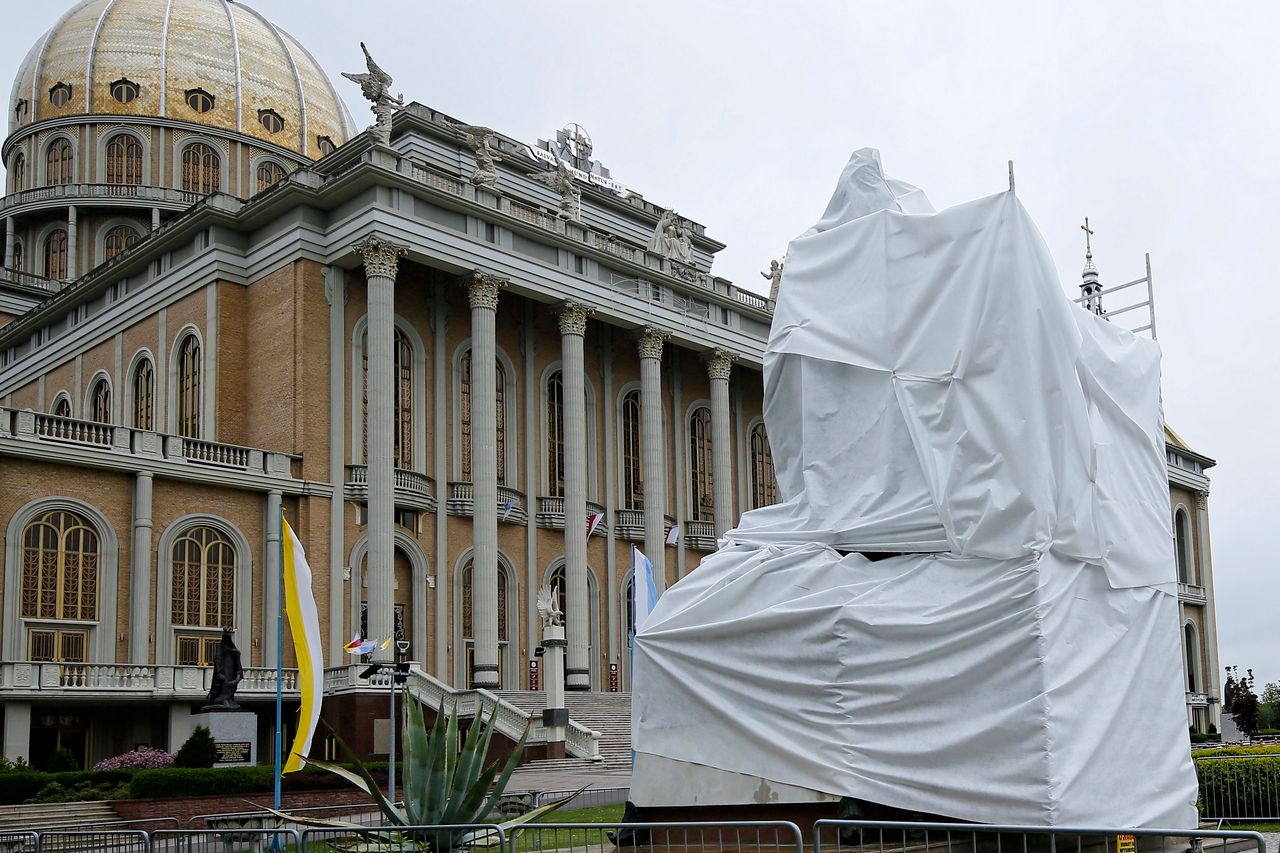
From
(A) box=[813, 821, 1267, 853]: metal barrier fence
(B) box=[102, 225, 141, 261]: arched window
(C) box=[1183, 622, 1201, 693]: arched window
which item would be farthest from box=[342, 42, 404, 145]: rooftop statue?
(C) box=[1183, 622, 1201, 693]: arched window

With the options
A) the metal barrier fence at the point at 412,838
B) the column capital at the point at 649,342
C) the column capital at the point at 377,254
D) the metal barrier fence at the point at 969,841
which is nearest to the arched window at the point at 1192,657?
the column capital at the point at 649,342

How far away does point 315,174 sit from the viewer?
41.5m

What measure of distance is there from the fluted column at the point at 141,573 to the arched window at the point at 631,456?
1803cm

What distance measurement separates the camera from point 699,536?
50938mm

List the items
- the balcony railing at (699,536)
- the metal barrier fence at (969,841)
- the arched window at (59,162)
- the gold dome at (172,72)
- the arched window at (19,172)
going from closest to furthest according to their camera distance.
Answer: the metal barrier fence at (969,841) < the balcony railing at (699,536) < the gold dome at (172,72) < the arched window at (59,162) < the arched window at (19,172)

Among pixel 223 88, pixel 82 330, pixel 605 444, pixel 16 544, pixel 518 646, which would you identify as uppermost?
pixel 223 88

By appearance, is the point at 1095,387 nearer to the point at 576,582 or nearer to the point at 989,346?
the point at 989,346

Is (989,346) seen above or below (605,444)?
below

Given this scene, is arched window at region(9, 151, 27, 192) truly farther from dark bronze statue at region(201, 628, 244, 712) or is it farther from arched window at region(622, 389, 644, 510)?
dark bronze statue at region(201, 628, 244, 712)

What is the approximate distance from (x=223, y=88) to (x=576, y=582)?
111 ft

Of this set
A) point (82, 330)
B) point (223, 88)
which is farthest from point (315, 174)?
point (223, 88)

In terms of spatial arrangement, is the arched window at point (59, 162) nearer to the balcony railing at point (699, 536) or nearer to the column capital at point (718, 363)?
the column capital at point (718, 363)

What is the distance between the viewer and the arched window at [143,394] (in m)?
44.9

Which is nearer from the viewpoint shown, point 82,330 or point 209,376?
point 209,376
